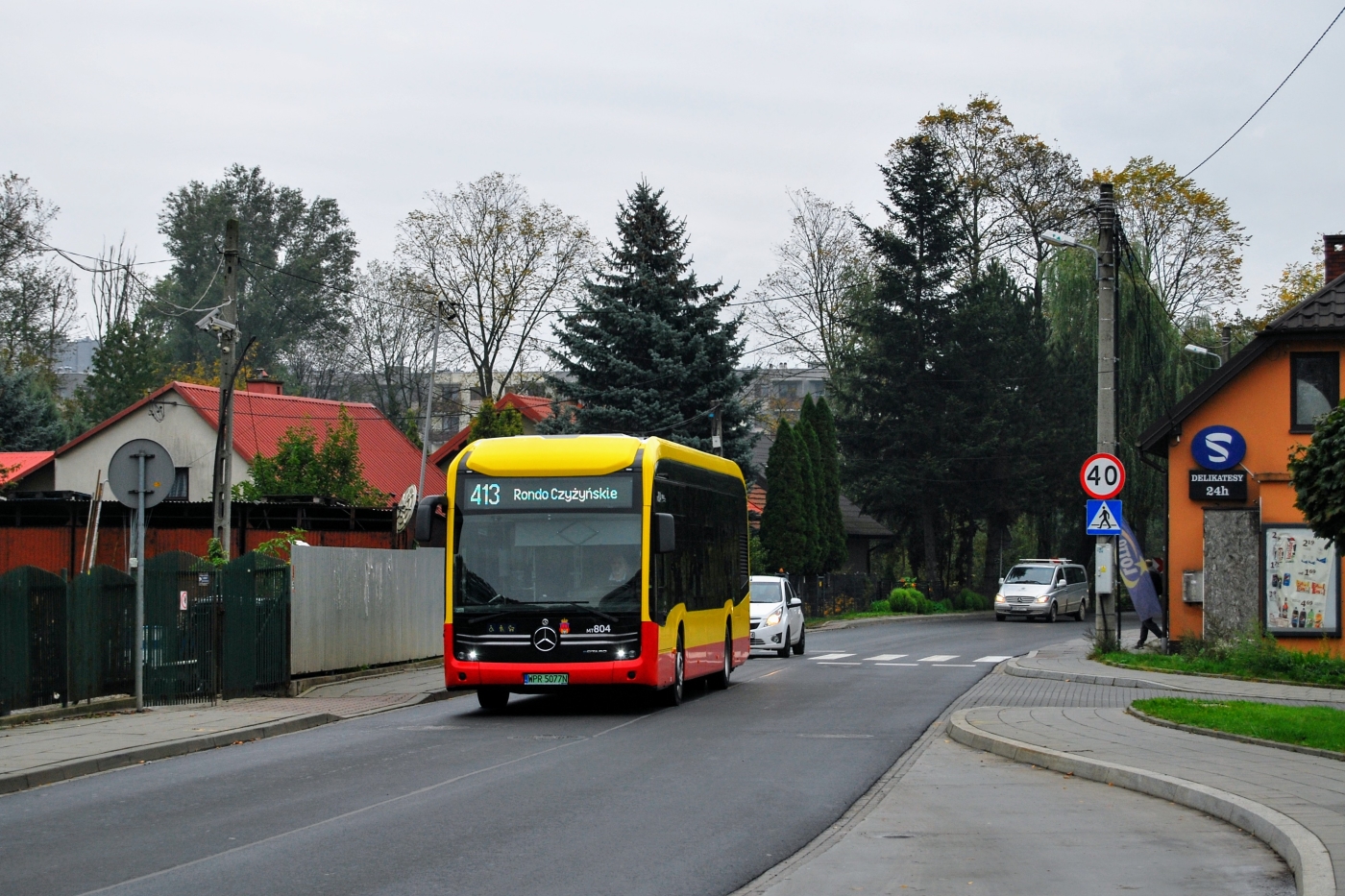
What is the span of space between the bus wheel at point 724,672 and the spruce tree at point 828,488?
101ft

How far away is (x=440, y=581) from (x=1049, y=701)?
1181 centimetres

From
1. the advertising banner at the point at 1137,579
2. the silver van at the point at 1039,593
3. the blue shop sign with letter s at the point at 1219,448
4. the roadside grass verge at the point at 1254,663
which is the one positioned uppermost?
the blue shop sign with letter s at the point at 1219,448

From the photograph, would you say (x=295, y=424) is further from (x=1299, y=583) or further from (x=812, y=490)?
(x=1299, y=583)

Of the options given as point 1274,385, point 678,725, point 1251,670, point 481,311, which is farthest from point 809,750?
point 481,311

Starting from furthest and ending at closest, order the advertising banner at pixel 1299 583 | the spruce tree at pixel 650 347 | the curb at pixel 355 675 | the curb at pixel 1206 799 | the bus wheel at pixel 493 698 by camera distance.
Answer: the spruce tree at pixel 650 347, the advertising banner at pixel 1299 583, the curb at pixel 355 675, the bus wheel at pixel 493 698, the curb at pixel 1206 799

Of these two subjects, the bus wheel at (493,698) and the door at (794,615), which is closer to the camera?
the bus wheel at (493,698)

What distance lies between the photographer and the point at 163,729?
15.2 metres

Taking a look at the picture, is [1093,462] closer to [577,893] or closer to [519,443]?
[519,443]

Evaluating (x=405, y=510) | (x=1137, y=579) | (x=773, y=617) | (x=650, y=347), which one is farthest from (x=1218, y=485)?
(x=650, y=347)

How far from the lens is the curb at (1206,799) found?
7.65 m

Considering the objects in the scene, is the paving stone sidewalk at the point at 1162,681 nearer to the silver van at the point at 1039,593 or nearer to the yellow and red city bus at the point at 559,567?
the yellow and red city bus at the point at 559,567

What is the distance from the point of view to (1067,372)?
59.4 m

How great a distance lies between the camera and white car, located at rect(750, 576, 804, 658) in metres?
29.1

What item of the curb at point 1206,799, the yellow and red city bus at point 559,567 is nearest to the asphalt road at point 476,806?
the yellow and red city bus at point 559,567
